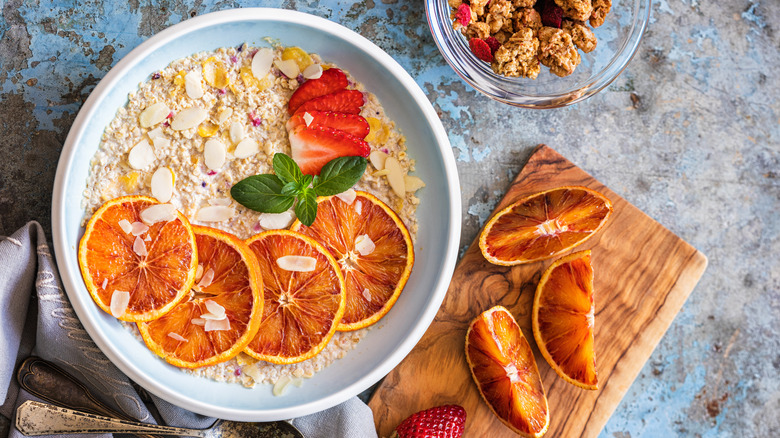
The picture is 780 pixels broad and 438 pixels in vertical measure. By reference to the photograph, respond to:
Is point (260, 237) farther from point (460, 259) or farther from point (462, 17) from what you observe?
point (462, 17)

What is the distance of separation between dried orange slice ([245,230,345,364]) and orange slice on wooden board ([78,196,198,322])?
18 centimetres

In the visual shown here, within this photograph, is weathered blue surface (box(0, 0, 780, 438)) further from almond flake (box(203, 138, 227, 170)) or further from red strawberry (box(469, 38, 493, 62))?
almond flake (box(203, 138, 227, 170))

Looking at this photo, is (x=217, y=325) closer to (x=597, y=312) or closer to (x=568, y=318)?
(x=568, y=318)

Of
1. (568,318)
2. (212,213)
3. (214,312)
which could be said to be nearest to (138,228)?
(212,213)

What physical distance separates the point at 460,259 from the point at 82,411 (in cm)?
110

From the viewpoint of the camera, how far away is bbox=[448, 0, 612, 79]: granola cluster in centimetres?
144

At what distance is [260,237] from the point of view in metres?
1.41

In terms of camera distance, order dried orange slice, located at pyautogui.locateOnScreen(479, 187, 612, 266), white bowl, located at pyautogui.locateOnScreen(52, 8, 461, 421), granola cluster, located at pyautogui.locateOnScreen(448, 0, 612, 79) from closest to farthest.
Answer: white bowl, located at pyautogui.locateOnScreen(52, 8, 461, 421) → granola cluster, located at pyautogui.locateOnScreen(448, 0, 612, 79) → dried orange slice, located at pyautogui.locateOnScreen(479, 187, 612, 266)

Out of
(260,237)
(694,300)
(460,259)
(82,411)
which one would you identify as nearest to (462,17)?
(460,259)

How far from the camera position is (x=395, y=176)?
4.95ft

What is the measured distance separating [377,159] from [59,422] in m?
1.08

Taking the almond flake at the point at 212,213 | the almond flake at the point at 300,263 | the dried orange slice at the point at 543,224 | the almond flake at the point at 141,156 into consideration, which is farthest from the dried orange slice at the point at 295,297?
the dried orange slice at the point at 543,224

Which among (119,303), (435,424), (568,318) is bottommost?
(435,424)

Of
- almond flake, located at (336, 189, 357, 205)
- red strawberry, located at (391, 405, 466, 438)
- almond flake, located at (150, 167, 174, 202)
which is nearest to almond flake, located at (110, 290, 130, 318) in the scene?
almond flake, located at (150, 167, 174, 202)
